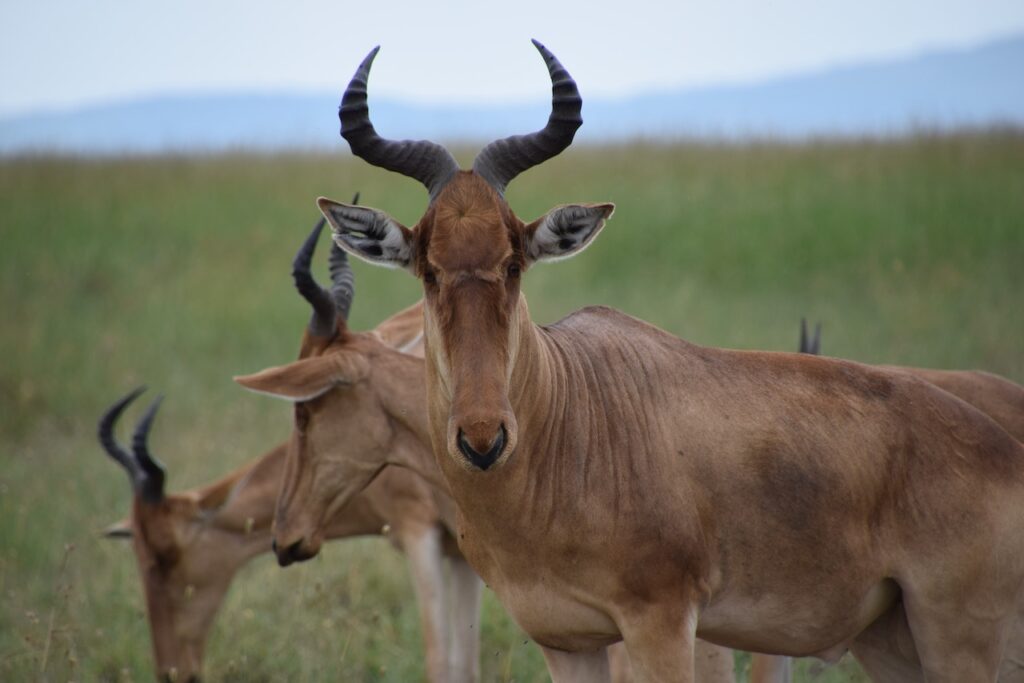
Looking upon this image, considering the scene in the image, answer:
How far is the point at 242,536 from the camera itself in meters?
8.52

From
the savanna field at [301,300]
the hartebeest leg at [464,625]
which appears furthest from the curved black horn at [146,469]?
the hartebeest leg at [464,625]

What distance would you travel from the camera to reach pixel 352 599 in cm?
884

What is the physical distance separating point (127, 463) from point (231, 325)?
780cm

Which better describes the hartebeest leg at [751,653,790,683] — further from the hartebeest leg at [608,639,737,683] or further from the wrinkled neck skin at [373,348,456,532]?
the wrinkled neck skin at [373,348,456,532]

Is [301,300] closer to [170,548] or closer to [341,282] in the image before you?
[170,548]

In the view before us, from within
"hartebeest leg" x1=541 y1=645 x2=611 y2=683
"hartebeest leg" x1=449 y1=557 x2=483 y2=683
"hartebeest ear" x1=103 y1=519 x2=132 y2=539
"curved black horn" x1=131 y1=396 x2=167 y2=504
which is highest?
"hartebeest leg" x1=541 y1=645 x2=611 y2=683

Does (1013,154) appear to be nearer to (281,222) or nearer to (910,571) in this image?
(281,222)

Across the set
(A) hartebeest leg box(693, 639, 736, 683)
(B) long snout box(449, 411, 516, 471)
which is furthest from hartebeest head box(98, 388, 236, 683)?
(B) long snout box(449, 411, 516, 471)

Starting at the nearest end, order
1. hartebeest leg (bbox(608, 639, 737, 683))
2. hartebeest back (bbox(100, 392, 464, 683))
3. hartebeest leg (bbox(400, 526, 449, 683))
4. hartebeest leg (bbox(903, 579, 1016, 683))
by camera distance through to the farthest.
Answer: hartebeest leg (bbox(903, 579, 1016, 683)) → hartebeest leg (bbox(608, 639, 737, 683)) → hartebeest leg (bbox(400, 526, 449, 683)) → hartebeest back (bbox(100, 392, 464, 683))

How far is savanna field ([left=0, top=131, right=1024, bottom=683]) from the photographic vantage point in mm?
8422

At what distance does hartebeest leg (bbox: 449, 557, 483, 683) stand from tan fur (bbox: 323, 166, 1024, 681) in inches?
103

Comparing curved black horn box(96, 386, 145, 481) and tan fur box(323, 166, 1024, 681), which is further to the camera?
curved black horn box(96, 386, 145, 481)

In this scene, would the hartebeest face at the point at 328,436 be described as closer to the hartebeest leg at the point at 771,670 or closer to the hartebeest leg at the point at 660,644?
the hartebeest leg at the point at 771,670

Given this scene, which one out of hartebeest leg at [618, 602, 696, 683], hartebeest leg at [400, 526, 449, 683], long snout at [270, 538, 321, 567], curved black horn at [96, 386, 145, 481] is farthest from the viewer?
curved black horn at [96, 386, 145, 481]
